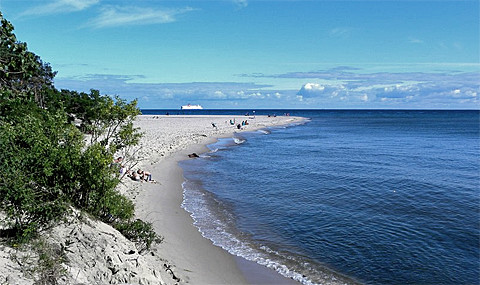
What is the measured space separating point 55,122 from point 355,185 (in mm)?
20096

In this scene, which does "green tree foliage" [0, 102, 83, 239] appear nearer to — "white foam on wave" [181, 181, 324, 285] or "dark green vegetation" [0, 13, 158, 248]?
"dark green vegetation" [0, 13, 158, 248]

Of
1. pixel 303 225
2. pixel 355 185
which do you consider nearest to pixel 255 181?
pixel 355 185

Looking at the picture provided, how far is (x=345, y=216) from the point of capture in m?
19.3

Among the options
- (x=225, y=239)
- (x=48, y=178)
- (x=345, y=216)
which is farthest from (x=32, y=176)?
(x=345, y=216)

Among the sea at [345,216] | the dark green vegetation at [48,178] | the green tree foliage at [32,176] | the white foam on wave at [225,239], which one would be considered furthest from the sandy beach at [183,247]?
the green tree foliage at [32,176]

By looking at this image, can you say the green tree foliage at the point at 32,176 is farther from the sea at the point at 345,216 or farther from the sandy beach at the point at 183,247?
the sea at the point at 345,216

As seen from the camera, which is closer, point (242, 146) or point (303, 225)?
point (303, 225)

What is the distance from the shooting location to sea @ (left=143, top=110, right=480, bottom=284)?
544 inches

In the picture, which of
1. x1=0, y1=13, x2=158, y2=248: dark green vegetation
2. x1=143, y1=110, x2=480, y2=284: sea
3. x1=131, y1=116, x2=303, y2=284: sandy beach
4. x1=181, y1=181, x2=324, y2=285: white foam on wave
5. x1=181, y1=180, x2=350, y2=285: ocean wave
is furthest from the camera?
x1=143, y1=110, x2=480, y2=284: sea

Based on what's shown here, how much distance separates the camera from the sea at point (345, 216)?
1381cm

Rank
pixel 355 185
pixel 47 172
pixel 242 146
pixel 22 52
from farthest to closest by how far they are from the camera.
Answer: pixel 242 146 < pixel 355 185 < pixel 47 172 < pixel 22 52

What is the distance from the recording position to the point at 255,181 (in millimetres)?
27656

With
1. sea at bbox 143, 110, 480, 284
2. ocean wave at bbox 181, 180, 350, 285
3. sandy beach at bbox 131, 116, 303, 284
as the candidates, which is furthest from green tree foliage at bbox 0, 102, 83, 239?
sea at bbox 143, 110, 480, 284

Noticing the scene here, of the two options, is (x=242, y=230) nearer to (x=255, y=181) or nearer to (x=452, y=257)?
(x=452, y=257)
